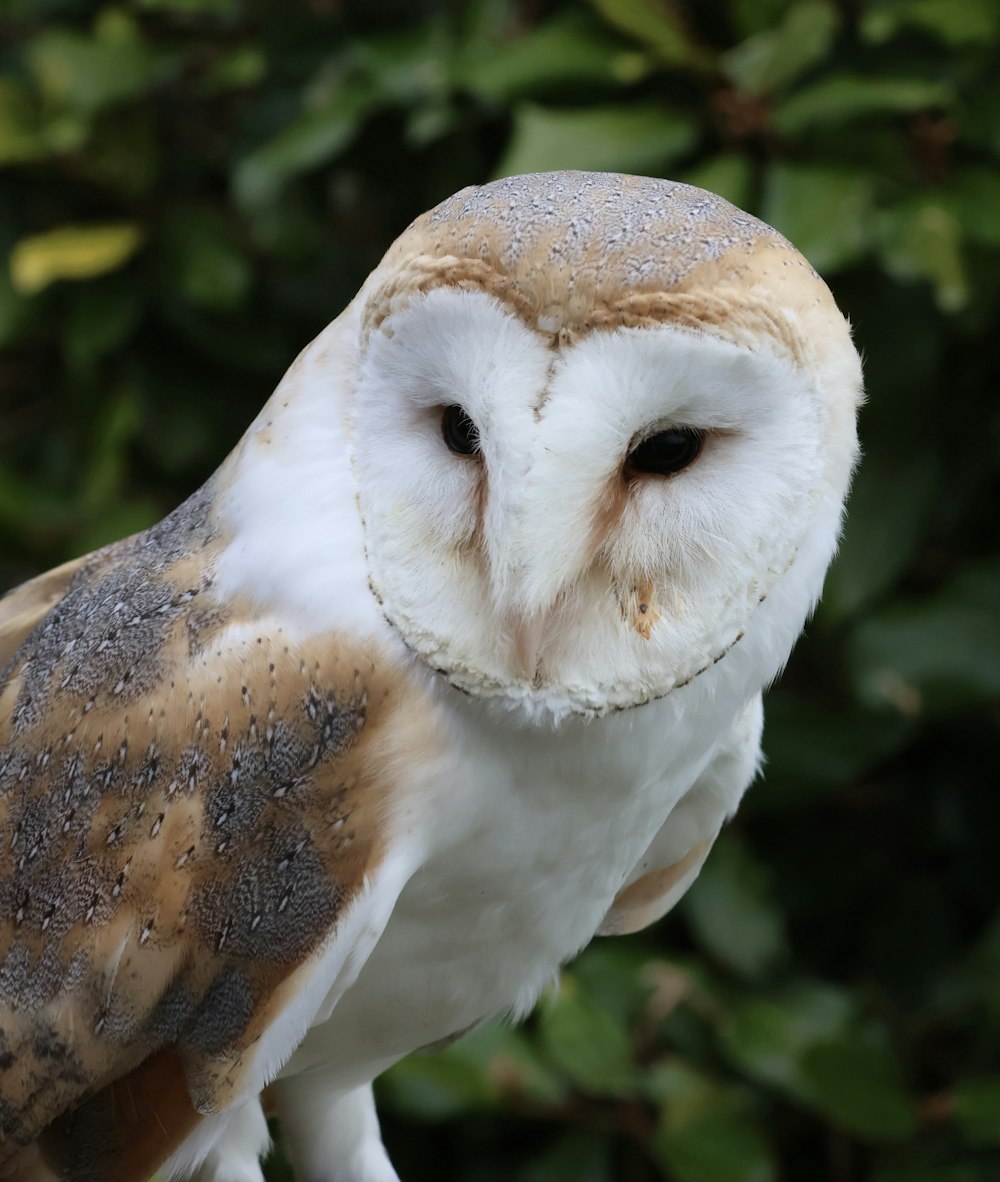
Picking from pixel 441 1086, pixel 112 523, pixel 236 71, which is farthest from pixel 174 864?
pixel 236 71

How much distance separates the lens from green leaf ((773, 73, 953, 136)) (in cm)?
154

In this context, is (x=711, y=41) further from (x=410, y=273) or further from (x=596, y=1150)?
(x=596, y=1150)

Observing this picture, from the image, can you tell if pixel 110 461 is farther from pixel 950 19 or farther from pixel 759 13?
pixel 950 19

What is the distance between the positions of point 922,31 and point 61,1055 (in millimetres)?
1399

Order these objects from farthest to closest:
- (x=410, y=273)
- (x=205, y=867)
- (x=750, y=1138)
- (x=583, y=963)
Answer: (x=583, y=963) → (x=750, y=1138) → (x=205, y=867) → (x=410, y=273)

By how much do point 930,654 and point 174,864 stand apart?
99cm

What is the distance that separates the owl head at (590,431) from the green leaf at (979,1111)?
93cm

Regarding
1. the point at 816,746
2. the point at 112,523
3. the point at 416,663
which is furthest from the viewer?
the point at 112,523

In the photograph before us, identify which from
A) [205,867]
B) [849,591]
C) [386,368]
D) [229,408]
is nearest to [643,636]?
[386,368]

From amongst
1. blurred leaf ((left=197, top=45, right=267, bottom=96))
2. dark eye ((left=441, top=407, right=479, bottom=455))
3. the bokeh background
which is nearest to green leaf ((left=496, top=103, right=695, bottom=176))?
the bokeh background

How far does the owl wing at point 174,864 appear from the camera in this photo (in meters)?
0.87

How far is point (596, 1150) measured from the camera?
170 cm

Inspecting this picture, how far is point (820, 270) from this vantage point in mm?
1511

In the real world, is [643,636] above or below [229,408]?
above
